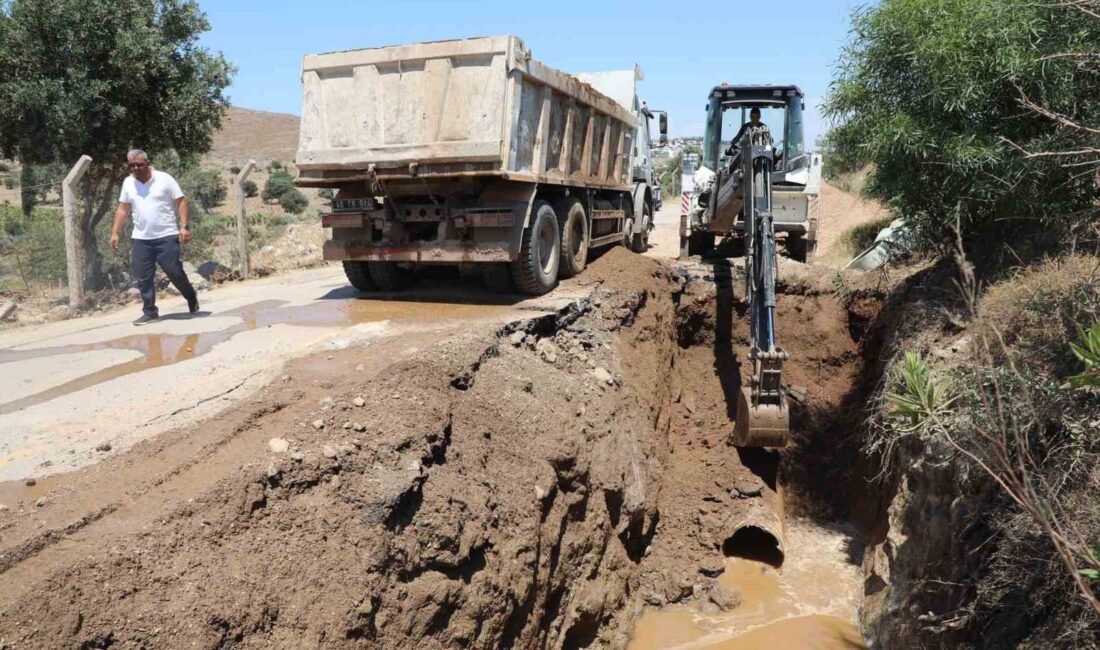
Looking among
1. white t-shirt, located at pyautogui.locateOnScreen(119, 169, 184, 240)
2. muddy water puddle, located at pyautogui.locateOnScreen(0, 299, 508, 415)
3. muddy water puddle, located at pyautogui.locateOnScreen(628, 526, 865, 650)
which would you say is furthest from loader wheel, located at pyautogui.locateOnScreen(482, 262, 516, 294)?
muddy water puddle, located at pyautogui.locateOnScreen(628, 526, 865, 650)

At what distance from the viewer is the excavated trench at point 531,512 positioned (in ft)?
10.9

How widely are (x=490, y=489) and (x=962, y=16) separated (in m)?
5.89

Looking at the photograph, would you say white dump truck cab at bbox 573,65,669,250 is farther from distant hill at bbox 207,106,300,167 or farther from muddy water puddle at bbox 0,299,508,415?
distant hill at bbox 207,106,300,167

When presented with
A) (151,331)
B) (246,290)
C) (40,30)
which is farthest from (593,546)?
(40,30)

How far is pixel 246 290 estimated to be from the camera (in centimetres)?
Answer: 1037

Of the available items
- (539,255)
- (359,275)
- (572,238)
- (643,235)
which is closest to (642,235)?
(643,235)

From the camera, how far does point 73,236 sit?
961 centimetres

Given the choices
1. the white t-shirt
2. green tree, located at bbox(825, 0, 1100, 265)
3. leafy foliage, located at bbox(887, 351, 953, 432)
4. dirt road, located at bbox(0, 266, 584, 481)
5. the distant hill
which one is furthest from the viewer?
the distant hill

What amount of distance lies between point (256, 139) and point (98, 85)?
155 feet

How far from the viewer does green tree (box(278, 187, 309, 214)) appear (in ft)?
106

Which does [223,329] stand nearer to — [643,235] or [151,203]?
[151,203]

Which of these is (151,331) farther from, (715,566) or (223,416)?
(715,566)

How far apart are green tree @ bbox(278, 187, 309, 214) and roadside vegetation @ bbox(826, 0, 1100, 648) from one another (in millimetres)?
28220

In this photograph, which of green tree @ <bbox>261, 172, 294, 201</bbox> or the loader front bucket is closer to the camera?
the loader front bucket
